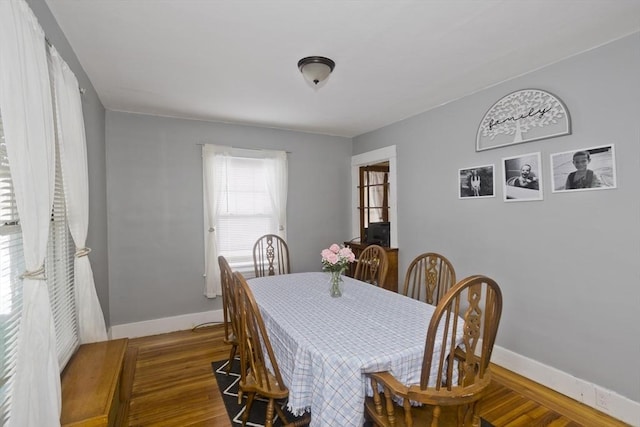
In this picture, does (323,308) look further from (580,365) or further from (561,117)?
(561,117)

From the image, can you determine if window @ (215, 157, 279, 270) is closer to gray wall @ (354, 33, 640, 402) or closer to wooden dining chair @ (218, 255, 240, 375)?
wooden dining chair @ (218, 255, 240, 375)

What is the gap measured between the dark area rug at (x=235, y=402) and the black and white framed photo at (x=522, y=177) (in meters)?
1.68

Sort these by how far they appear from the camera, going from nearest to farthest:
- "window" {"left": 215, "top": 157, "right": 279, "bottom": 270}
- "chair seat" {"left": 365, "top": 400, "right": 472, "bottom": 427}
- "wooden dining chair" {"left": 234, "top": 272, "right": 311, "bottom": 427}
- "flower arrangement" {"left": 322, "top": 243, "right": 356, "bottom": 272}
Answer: "chair seat" {"left": 365, "top": 400, "right": 472, "bottom": 427} → "wooden dining chair" {"left": 234, "top": 272, "right": 311, "bottom": 427} → "flower arrangement" {"left": 322, "top": 243, "right": 356, "bottom": 272} → "window" {"left": 215, "top": 157, "right": 279, "bottom": 270}

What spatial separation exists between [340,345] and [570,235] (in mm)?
1942

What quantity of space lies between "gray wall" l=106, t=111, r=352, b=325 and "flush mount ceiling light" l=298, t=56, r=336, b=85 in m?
1.93

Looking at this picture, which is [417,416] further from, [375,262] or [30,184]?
[30,184]

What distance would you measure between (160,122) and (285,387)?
10.3 feet

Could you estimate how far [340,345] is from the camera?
1480mm

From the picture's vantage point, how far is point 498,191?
8.93ft

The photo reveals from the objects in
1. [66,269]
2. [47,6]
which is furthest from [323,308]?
[47,6]

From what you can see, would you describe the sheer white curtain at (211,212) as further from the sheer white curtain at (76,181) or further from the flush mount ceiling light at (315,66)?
the flush mount ceiling light at (315,66)

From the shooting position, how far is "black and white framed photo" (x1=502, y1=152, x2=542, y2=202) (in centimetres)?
243

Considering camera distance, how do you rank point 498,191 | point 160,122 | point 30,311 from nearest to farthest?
point 30,311, point 498,191, point 160,122

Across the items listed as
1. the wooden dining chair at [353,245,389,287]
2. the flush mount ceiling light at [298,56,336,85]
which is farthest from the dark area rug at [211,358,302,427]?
the flush mount ceiling light at [298,56,336,85]
